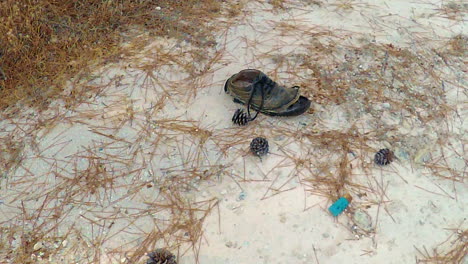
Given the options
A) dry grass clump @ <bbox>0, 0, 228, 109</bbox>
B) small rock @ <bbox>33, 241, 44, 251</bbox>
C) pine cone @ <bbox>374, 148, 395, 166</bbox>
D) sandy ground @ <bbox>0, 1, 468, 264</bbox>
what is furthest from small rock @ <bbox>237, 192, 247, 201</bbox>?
dry grass clump @ <bbox>0, 0, 228, 109</bbox>

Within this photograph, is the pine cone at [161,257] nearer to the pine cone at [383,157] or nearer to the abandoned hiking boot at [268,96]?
the abandoned hiking boot at [268,96]

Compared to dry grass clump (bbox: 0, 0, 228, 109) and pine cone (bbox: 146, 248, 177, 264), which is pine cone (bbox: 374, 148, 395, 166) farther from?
dry grass clump (bbox: 0, 0, 228, 109)

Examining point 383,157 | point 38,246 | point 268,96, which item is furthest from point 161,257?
point 383,157

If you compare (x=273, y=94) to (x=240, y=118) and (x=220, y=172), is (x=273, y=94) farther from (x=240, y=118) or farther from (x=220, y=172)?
(x=220, y=172)

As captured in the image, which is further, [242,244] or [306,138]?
[306,138]

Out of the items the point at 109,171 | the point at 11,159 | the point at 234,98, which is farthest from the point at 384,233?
the point at 11,159

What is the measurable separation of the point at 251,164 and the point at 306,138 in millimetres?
448

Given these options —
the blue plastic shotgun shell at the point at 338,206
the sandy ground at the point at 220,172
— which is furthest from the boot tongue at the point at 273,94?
the blue plastic shotgun shell at the point at 338,206

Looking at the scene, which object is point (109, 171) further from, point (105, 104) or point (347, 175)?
point (347, 175)

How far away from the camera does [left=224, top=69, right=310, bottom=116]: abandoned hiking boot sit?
280 cm

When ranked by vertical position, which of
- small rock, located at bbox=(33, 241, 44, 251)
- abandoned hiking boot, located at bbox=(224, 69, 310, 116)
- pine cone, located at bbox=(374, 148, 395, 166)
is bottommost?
small rock, located at bbox=(33, 241, 44, 251)

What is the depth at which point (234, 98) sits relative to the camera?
298 cm

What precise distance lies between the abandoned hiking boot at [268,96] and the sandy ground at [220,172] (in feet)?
0.29

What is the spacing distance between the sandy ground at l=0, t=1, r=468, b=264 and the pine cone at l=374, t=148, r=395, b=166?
4 cm
